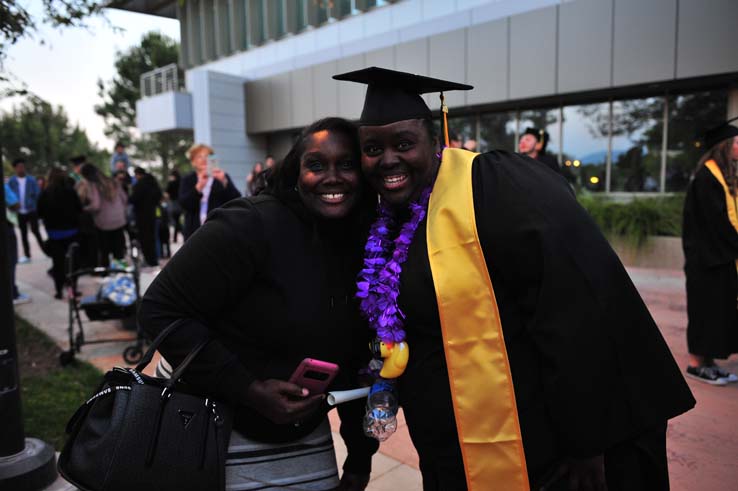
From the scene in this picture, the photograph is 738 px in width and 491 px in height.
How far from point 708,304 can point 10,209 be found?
10430 mm

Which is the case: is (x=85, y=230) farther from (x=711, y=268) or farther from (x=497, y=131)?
(x=497, y=131)

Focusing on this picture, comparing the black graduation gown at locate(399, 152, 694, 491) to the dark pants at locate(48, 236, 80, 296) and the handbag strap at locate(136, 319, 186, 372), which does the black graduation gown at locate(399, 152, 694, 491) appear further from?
the dark pants at locate(48, 236, 80, 296)

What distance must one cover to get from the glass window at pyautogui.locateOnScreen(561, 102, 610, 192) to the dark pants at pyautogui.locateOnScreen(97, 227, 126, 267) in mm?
9361

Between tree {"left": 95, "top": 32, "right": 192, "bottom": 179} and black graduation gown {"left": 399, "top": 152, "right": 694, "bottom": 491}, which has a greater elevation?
tree {"left": 95, "top": 32, "right": 192, "bottom": 179}

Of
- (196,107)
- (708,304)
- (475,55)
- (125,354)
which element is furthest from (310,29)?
(708,304)

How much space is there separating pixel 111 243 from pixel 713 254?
26.6 feet

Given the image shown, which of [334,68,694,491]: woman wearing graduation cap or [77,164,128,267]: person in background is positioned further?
[77,164,128,267]: person in background

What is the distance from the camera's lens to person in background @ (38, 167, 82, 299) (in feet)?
25.2

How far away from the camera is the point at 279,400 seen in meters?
1.62

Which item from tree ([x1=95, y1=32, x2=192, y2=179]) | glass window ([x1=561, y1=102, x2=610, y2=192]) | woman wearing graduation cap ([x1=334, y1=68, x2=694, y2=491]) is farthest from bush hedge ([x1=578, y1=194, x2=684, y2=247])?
tree ([x1=95, y1=32, x2=192, y2=179])

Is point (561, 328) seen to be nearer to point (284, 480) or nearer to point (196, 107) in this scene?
point (284, 480)

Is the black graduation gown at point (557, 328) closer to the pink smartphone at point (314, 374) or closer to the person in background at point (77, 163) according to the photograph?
the pink smartphone at point (314, 374)

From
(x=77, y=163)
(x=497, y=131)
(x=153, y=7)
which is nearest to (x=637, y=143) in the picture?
(x=497, y=131)

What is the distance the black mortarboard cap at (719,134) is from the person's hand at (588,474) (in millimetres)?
3670
